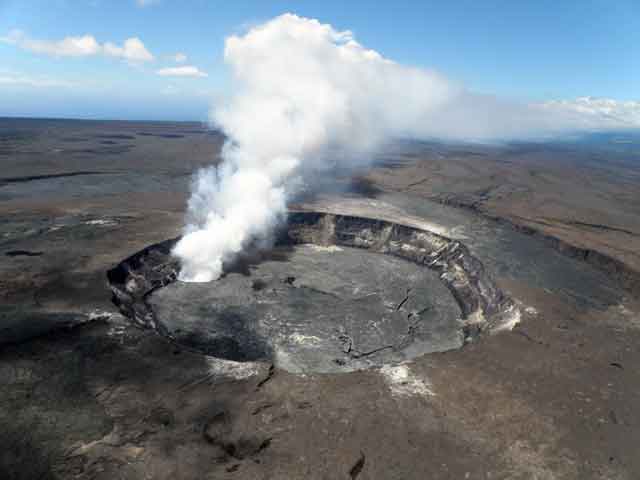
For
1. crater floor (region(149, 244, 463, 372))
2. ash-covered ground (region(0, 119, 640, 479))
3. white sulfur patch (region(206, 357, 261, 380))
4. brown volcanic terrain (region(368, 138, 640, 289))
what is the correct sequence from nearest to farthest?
ash-covered ground (region(0, 119, 640, 479))
white sulfur patch (region(206, 357, 261, 380))
crater floor (region(149, 244, 463, 372))
brown volcanic terrain (region(368, 138, 640, 289))

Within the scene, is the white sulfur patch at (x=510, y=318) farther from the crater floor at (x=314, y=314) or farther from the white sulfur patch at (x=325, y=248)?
the white sulfur patch at (x=325, y=248)

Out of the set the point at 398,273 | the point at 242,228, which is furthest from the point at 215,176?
the point at 398,273

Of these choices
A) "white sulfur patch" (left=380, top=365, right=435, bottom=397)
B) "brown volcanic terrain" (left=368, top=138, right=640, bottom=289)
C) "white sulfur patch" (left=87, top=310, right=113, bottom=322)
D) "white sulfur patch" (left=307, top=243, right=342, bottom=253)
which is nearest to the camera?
"white sulfur patch" (left=380, top=365, right=435, bottom=397)

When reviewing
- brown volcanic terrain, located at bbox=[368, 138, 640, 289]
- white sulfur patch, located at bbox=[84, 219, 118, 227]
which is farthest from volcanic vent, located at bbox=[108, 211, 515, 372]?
brown volcanic terrain, located at bbox=[368, 138, 640, 289]

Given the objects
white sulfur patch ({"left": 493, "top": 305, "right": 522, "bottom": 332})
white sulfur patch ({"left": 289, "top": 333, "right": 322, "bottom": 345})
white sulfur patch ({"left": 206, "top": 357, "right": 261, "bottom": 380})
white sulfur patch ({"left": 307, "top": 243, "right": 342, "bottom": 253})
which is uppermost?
white sulfur patch ({"left": 206, "top": 357, "right": 261, "bottom": 380})

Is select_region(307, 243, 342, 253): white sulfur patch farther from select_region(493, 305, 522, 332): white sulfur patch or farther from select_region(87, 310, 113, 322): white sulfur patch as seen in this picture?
select_region(87, 310, 113, 322): white sulfur patch

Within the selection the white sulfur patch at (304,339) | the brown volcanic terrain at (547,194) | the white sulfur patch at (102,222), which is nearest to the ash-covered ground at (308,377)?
the white sulfur patch at (102,222)

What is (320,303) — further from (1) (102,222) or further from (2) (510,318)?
(1) (102,222)
